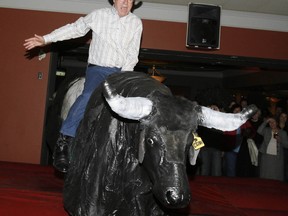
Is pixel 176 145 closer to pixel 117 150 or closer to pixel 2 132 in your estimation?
pixel 117 150

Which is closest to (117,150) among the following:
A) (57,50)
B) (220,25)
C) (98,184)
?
(98,184)

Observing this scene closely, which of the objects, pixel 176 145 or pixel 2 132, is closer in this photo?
pixel 176 145

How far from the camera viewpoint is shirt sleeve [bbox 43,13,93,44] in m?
2.87

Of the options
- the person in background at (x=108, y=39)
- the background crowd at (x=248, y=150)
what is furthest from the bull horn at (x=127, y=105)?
the background crowd at (x=248, y=150)

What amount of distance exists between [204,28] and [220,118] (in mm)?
3883

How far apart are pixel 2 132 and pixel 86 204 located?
3.96 metres

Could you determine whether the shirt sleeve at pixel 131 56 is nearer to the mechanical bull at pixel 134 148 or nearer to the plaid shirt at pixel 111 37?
the plaid shirt at pixel 111 37

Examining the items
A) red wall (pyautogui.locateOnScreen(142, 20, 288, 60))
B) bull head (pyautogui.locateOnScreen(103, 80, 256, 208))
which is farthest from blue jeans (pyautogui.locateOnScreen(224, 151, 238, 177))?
bull head (pyautogui.locateOnScreen(103, 80, 256, 208))

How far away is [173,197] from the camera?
68.0 inches

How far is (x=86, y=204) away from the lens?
207 centimetres

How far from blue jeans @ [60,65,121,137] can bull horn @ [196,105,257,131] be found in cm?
96

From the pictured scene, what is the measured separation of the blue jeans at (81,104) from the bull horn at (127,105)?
0.77 meters

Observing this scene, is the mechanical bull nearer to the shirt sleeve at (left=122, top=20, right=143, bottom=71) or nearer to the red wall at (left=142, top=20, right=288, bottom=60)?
the shirt sleeve at (left=122, top=20, right=143, bottom=71)

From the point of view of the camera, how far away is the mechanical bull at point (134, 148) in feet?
5.99
